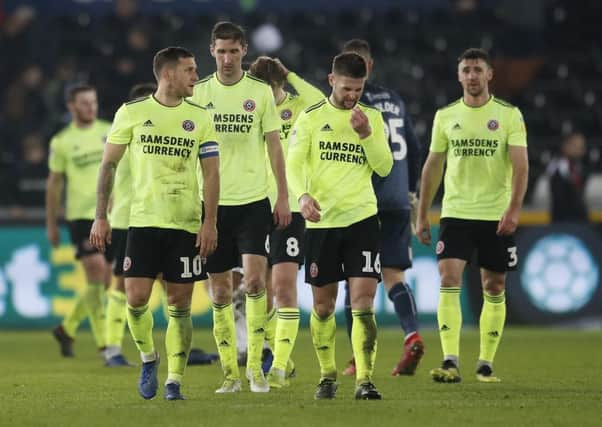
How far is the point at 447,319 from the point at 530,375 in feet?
3.13

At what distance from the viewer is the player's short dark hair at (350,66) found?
855cm

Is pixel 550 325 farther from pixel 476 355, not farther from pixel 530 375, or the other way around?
pixel 530 375

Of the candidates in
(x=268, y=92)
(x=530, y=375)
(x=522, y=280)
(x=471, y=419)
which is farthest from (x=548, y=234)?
(x=471, y=419)

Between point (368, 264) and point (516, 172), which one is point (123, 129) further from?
point (516, 172)

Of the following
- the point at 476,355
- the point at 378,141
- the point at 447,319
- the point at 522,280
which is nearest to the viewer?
the point at 378,141

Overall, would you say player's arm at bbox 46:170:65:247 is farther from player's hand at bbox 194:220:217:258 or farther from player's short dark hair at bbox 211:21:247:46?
player's hand at bbox 194:220:217:258

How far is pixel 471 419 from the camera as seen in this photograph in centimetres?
765

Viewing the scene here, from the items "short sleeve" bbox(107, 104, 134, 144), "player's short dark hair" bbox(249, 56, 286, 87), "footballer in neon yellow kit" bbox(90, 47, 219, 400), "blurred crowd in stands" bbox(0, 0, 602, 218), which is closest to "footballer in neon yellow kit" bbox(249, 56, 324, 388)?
"player's short dark hair" bbox(249, 56, 286, 87)

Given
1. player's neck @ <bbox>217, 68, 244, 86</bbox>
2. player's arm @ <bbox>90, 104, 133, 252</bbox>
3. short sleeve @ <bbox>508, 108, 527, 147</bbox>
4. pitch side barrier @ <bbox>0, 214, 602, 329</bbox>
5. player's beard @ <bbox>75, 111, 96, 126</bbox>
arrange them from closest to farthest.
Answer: player's arm @ <bbox>90, 104, 133, 252</bbox> → player's neck @ <bbox>217, 68, 244, 86</bbox> → short sleeve @ <bbox>508, 108, 527, 147</bbox> → player's beard @ <bbox>75, 111, 96, 126</bbox> → pitch side barrier @ <bbox>0, 214, 602, 329</bbox>

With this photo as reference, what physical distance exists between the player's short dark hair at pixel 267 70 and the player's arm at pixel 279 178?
0.94 meters

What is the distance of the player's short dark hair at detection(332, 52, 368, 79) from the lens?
8.55 meters

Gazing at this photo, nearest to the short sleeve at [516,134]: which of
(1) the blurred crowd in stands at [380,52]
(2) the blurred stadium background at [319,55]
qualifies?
(2) the blurred stadium background at [319,55]

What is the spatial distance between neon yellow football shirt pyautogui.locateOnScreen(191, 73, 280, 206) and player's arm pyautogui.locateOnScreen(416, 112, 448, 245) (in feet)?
4.89

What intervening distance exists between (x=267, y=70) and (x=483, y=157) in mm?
1669
